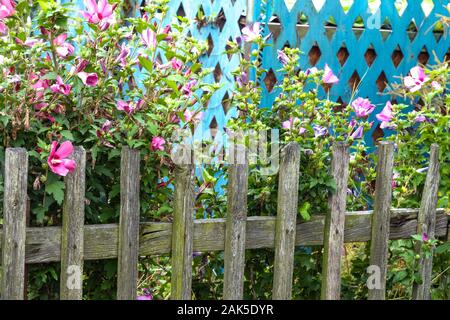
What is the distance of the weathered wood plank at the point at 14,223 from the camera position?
7.81ft

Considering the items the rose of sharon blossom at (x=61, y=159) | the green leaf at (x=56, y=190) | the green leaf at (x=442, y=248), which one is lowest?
the green leaf at (x=442, y=248)

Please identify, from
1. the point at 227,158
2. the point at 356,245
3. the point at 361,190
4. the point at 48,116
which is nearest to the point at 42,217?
the point at 48,116

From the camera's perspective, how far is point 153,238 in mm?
2658

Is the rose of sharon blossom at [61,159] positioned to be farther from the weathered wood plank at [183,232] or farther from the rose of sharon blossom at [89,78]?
the weathered wood plank at [183,232]

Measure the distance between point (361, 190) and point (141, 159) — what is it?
0.96 m

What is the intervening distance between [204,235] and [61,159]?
21.7 inches

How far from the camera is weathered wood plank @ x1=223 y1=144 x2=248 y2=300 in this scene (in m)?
2.68

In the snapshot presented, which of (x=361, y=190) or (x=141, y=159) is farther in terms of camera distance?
(x=361, y=190)

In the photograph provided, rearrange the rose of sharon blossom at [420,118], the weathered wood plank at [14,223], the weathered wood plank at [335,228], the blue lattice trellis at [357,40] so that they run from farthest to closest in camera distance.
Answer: the blue lattice trellis at [357,40] < the rose of sharon blossom at [420,118] < the weathered wood plank at [335,228] < the weathered wood plank at [14,223]

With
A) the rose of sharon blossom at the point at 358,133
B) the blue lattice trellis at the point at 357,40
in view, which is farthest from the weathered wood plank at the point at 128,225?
the blue lattice trellis at the point at 357,40

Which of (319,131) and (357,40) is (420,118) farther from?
(357,40)

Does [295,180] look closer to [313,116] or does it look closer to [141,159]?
[313,116]

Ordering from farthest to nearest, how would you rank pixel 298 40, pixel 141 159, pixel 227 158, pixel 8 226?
pixel 298 40 → pixel 227 158 → pixel 141 159 → pixel 8 226

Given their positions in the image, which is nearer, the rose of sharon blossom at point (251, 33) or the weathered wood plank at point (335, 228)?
the weathered wood plank at point (335, 228)
